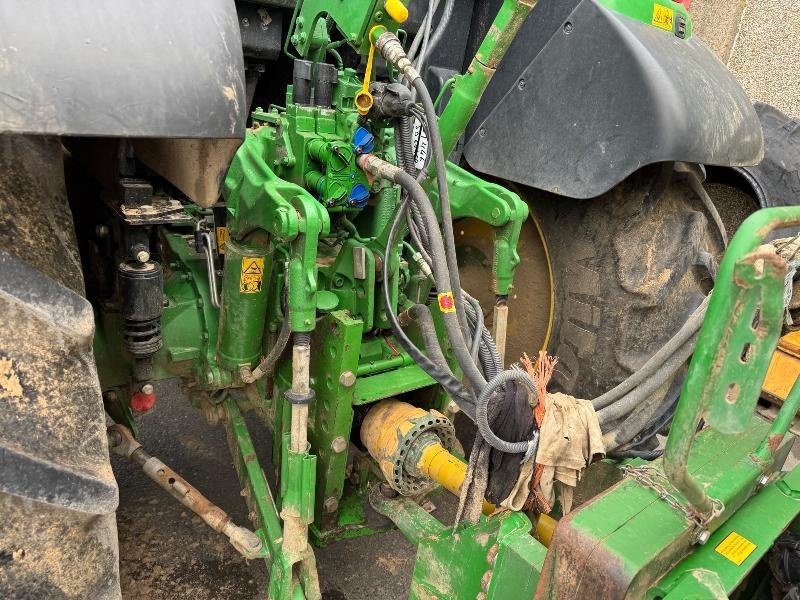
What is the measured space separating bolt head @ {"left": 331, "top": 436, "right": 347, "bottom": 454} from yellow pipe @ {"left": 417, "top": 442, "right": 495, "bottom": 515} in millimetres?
190

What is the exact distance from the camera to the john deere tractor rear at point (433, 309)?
A: 80 cm

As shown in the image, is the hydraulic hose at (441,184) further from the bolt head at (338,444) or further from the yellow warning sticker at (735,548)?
the yellow warning sticker at (735,548)

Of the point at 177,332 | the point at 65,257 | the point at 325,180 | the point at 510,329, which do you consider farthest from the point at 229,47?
the point at 510,329

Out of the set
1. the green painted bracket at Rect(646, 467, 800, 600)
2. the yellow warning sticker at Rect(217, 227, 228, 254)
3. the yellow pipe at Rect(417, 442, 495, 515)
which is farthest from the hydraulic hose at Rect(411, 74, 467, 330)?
the yellow warning sticker at Rect(217, 227, 228, 254)

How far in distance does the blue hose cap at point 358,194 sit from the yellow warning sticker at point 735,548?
1.03 meters

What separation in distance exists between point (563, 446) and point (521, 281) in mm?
897

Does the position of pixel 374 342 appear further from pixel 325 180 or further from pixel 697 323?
pixel 697 323

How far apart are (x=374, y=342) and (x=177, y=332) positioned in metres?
0.52

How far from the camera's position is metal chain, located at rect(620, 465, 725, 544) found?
1.00 meters

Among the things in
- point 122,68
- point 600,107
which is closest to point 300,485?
point 122,68

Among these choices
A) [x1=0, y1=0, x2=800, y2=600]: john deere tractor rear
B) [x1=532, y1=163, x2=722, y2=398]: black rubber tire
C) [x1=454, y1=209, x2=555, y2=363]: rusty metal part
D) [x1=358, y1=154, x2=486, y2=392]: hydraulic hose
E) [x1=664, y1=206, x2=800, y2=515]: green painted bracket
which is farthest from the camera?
[x1=454, y1=209, x2=555, y2=363]: rusty metal part

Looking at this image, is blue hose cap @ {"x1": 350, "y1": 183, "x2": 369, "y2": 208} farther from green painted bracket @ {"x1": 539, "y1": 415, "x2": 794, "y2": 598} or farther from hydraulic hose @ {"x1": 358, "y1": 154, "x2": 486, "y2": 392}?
green painted bracket @ {"x1": 539, "y1": 415, "x2": 794, "y2": 598}

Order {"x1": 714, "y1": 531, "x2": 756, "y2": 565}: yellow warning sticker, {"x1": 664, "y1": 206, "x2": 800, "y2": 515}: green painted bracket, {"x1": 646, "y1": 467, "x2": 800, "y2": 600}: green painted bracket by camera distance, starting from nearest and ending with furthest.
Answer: {"x1": 664, "y1": 206, "x2": 800, "y2": 515}: green painted bracket < {"x1": 646, "y1": 467, "x2": 800, "y2": 600}: green painted bracket < {"x1": 714, "y1": 531, "x2": 756, "y2": 565}: yellow warning sticker

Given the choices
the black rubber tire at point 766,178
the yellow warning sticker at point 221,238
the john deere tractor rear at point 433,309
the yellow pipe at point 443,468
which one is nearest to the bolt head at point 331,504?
the john deere tractor rear at point 433,309
